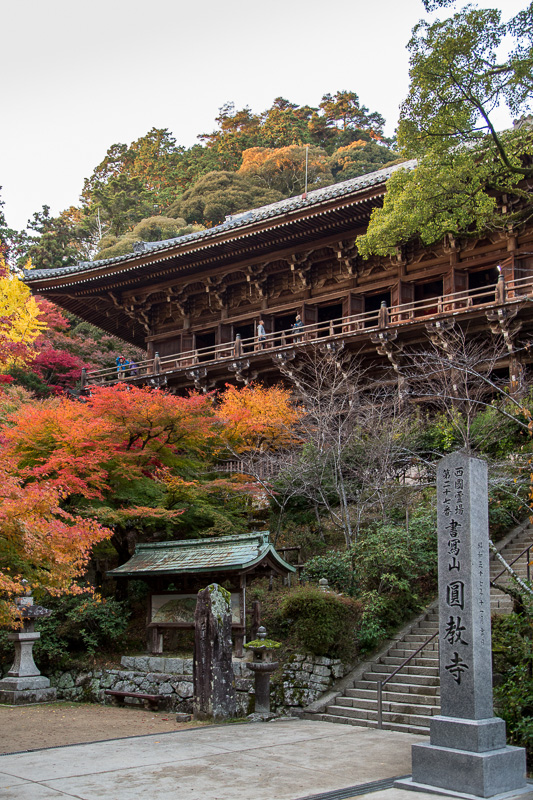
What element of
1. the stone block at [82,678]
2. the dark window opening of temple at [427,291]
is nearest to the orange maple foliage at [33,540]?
the stone block at [82,678]

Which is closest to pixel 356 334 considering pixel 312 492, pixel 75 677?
pixel 312 492

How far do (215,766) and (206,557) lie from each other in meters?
5.50

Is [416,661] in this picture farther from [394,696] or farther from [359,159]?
[359,159]

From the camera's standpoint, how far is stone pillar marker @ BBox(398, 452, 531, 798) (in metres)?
6.60

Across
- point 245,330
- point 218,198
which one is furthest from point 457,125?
point 218,198

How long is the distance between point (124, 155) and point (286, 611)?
5967cm

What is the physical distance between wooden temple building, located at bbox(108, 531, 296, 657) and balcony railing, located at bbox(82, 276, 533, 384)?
373 inches

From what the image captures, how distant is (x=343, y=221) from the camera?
22.1 metres

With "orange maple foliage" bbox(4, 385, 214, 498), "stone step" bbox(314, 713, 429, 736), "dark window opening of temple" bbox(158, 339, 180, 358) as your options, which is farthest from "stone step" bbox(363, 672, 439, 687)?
"dark window opening of temple" bbox(158, 339, 180, 358)

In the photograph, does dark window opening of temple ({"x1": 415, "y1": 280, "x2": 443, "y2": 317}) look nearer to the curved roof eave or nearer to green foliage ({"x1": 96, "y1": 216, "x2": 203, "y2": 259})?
the curved roof eave

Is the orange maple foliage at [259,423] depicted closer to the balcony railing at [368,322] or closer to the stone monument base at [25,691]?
the balcony railing at [368,322]

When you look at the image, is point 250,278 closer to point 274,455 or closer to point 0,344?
point 274,455

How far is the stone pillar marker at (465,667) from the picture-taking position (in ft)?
21.7

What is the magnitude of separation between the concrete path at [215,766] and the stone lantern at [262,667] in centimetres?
103
